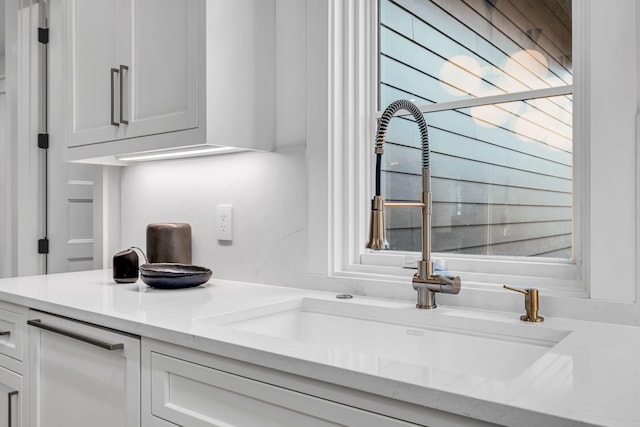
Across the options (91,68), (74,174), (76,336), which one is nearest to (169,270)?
(76,336)

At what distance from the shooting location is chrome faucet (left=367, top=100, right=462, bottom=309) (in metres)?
1.22

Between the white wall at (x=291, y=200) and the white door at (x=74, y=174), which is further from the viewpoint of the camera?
the white door at (x=74, y=174)

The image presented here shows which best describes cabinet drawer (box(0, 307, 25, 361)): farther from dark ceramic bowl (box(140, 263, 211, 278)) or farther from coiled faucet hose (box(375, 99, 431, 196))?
coiled faucet hose (box(375, 99, 431, 196))

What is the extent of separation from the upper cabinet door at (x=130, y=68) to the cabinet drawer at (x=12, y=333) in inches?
26.4

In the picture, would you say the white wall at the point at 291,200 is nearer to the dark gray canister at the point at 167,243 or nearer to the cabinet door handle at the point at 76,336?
the dark gray canister at the point at 167,243

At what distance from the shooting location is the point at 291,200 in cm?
171

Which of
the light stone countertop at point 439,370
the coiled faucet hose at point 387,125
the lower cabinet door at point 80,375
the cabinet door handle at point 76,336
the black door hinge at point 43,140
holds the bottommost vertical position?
the lower cabinet door at point 80,375

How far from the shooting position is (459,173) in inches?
60.3

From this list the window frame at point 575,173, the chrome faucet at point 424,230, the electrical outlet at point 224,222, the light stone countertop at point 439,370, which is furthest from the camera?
the electrical outlet at point 224,222

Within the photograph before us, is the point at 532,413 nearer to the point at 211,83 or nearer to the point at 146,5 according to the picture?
the point at 211,83

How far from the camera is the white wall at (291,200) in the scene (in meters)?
1.11

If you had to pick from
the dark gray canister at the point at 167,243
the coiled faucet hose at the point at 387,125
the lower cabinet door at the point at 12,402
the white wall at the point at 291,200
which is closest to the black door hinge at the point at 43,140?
the white wall at the point at 291,200

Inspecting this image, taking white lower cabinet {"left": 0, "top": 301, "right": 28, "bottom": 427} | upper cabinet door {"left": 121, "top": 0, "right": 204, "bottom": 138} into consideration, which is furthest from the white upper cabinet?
white lower cabinet {"left": 0, "top": 301, "right": 28, "bottom": 427}

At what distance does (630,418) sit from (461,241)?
3.01 feet
